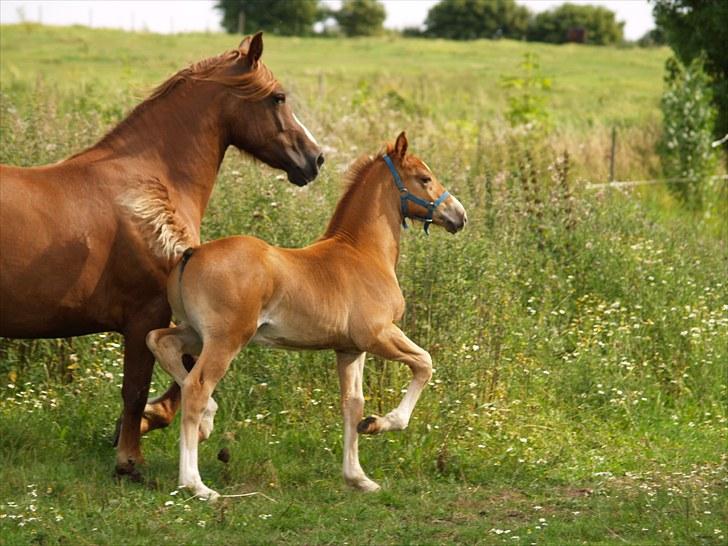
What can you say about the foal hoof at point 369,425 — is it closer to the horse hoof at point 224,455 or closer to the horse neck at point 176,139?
the horse hoof at point 224,455

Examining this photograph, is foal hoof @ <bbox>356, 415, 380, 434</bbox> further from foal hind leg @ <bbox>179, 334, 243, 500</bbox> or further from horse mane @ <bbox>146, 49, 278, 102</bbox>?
horse mane @ <bbox>146, 49, 278, 102</bbox>

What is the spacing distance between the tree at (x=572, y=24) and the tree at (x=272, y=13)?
16.3 meters

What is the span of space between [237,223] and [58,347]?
1706 millimetres

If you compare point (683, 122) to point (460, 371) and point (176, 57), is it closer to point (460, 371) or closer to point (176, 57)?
point (460, 371)

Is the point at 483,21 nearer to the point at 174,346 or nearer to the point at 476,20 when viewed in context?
the point at 476,20

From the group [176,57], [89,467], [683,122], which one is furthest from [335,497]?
[176,57]

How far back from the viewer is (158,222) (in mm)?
6516

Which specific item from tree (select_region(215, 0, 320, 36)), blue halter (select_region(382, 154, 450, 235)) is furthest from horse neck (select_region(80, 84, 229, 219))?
tree (select_region(215, 0, 320, 36))

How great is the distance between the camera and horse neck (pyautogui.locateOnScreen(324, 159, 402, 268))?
7012 mm

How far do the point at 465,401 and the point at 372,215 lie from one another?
1735mm

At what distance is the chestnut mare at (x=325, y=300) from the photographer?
629cm

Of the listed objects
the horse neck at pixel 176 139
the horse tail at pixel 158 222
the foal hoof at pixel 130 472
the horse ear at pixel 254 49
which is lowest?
the foal hoof at pixel 130 472

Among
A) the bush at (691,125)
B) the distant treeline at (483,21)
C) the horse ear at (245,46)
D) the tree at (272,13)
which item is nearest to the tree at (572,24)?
the distant treeline at (483,21)

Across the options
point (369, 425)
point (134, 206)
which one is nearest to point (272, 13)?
point (134, 206)
